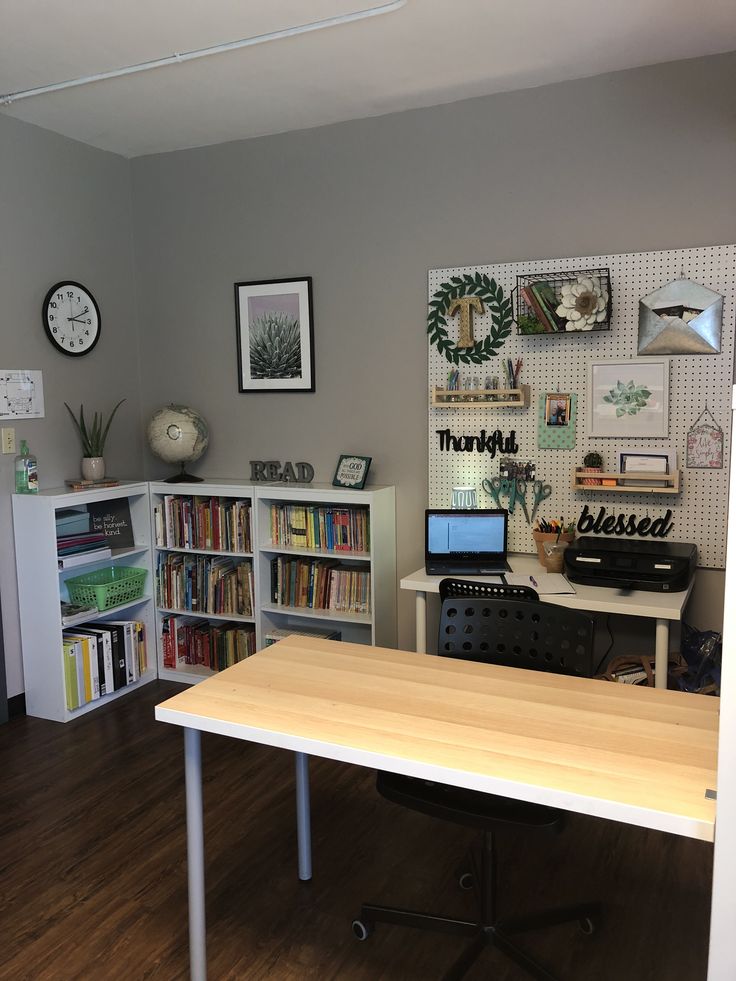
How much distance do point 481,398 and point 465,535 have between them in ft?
2.16

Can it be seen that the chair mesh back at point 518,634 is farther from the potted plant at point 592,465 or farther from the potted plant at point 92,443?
the potted plant at point 92,443

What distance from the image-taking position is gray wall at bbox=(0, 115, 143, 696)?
12.5ft

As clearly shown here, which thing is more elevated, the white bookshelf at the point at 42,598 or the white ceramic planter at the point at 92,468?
the white ceramic planter at the point at 92,468

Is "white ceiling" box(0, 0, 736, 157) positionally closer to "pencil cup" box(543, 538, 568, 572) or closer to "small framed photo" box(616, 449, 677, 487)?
"small framed photo" box(616, 449, 677, 487)

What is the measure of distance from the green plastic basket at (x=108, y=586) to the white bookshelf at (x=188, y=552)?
0.13 m

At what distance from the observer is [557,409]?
3.59m

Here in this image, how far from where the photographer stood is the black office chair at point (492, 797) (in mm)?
1907

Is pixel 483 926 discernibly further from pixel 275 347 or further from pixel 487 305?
pixel 275 347

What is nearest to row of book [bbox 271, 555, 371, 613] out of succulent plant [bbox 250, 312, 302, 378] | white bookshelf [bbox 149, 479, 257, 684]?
white bookshelf [bbox 149, 479, 257, 684]

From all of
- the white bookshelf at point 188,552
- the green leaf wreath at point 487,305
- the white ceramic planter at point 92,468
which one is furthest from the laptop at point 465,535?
the white ceramic planter at point 92,468

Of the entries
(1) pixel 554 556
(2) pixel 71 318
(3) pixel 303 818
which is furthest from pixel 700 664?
(2) pixel 71 318

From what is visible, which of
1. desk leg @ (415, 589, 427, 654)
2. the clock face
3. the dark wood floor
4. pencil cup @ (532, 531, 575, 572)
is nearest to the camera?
the dark wood floor

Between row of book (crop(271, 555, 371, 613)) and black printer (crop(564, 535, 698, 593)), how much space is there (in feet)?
3.53

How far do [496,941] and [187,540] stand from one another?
274cm
